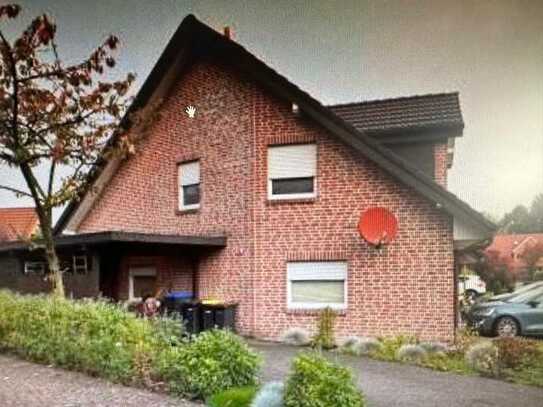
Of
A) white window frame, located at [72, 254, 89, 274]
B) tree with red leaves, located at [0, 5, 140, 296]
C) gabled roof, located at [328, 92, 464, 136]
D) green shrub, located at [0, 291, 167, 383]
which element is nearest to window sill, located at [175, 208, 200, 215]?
white window frame, located at [72, 254, 89, 274]

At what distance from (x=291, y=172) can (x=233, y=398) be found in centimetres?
379

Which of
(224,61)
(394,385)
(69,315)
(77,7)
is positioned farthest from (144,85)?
(394,385)

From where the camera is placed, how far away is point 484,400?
13.6 feet

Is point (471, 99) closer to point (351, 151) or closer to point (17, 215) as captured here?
point (351, 151)

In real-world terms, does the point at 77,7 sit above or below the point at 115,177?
above

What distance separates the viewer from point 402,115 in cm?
640

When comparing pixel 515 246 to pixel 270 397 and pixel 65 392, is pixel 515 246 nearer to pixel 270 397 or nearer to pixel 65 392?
pixel 270 397

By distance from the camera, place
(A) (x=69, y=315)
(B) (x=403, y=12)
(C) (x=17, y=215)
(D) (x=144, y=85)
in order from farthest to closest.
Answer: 1. (C) (x=17, y=215)
2. (D) (x=144, y=85)
3. (A) (x=69, y=315)
4. (B) (x=403, y=12)

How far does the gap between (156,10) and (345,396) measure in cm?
281

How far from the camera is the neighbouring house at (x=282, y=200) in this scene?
21.6 feet

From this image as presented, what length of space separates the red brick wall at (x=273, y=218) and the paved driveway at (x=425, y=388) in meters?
1.37

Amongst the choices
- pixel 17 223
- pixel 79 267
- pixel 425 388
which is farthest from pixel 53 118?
pixel 425 388

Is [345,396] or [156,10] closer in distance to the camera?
[345,396]

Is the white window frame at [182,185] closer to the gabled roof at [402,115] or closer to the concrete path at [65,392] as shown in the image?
the gabled roof at [402,115]
